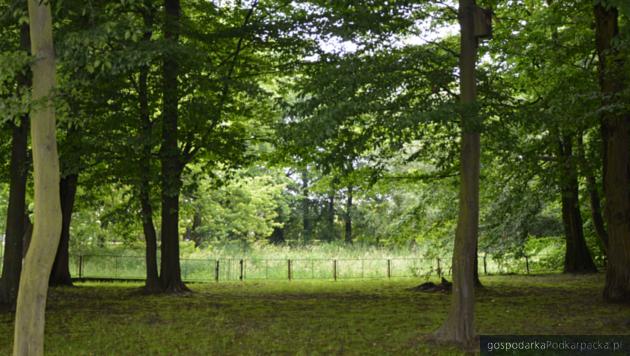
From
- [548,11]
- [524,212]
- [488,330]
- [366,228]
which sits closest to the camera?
[488,330]

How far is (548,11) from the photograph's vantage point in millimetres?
16328

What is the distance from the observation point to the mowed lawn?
31.5ft

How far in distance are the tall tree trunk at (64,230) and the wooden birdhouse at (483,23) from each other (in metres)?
14.0

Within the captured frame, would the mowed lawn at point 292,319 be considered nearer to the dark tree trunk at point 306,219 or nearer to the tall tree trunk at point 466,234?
the tall tree trunk at point 466,234

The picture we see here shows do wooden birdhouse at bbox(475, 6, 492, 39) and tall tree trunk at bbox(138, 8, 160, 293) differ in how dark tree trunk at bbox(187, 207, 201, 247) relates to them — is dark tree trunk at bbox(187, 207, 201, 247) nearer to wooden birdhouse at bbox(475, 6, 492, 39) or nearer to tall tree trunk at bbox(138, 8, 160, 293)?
tall tree trunk at bbox(138, 8, 160, 293)

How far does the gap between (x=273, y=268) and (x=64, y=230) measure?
9.35 metres

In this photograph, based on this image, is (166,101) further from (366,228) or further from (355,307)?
(366,228)

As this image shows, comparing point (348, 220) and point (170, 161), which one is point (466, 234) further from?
point (348, 220)

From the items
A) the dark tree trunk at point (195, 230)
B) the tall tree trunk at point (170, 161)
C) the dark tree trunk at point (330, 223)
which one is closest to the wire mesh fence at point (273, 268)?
the tall tree trunk at point (170, 161)

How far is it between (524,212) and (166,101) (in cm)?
1441

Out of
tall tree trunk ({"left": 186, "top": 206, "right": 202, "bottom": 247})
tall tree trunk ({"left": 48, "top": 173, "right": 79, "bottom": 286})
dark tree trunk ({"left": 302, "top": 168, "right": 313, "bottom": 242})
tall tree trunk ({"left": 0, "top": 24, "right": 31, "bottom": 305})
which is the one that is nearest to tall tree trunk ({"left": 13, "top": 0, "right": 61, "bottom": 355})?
tall tree trunk ({"left": 0, "top": 24, "right": 31, "bottom": 305})

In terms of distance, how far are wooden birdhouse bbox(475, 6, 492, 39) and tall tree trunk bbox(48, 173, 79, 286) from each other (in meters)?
14.0

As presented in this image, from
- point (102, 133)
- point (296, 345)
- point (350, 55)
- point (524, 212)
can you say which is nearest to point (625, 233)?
point (350, 55)

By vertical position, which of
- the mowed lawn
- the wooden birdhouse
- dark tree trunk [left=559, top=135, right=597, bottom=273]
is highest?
the wooden birdhouse
